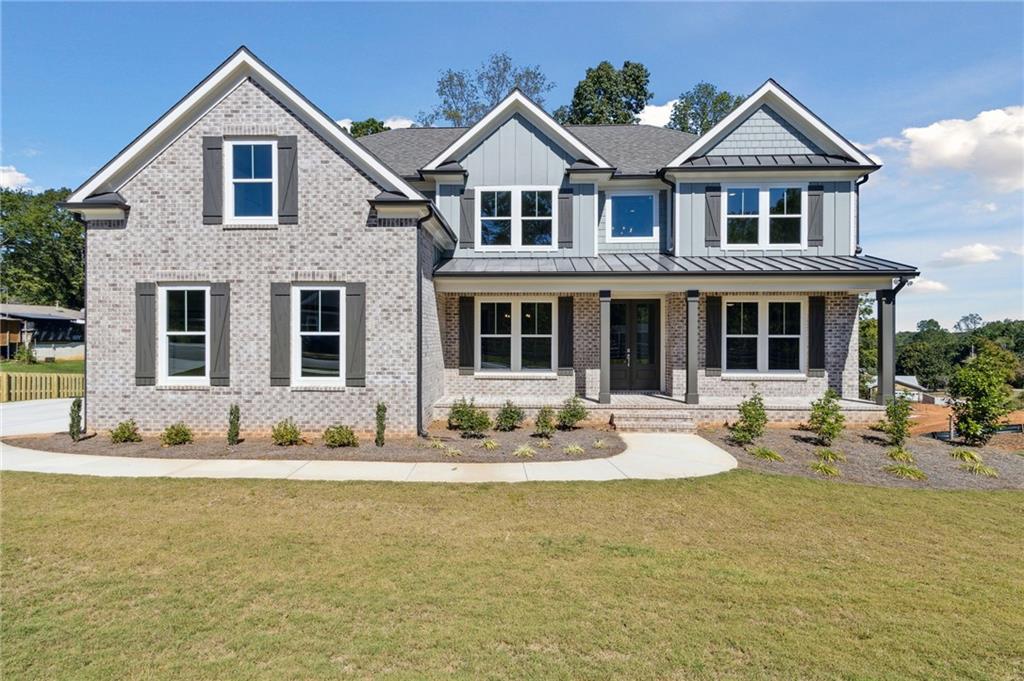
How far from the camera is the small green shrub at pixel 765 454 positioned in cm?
929

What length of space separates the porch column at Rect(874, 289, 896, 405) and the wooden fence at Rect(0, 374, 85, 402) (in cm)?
2560

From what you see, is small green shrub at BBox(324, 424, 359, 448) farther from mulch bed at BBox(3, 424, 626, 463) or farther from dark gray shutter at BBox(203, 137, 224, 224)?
dark gray shutter at BBox(203, 137, 224, 224)

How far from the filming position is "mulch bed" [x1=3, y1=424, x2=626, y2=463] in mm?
9266

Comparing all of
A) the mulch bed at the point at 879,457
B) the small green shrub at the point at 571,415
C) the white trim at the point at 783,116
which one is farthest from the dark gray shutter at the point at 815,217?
the small green shrub at the point at 571,415

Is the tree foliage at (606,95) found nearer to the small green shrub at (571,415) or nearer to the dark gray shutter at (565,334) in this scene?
the dark gray shutter at (565,334)

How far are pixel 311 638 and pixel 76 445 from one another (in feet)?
31.0

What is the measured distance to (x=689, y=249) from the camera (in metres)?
13.8

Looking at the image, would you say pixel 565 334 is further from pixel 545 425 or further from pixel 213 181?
pixel 213 181

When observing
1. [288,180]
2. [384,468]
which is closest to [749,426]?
[384,468]

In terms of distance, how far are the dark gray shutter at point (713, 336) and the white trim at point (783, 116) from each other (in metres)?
3.87

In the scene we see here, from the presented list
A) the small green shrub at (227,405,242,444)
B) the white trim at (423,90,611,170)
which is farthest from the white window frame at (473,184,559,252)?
the small green shrub at (227,405,242,444)

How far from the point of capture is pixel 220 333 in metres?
10.6

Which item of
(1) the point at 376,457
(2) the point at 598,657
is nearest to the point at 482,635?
(2) the point at 598,657

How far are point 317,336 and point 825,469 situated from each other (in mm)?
9919
